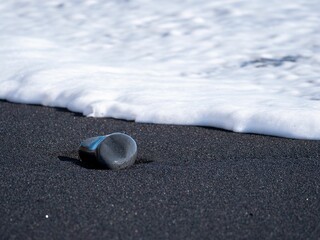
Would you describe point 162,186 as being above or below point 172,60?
above

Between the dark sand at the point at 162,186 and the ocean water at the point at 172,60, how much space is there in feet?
0.58

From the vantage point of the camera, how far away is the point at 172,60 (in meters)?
4.15

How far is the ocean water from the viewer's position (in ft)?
10.3

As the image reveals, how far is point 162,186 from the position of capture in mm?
2297

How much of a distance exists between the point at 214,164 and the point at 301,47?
1906 millimetres

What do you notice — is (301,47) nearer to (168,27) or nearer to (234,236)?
(168,27)

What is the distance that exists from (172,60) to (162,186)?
1.94 metres

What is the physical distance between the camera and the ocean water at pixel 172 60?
315 centimetres

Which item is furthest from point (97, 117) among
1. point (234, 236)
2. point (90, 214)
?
point (234, 236)

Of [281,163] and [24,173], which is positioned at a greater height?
[24,173]

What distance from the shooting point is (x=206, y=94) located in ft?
11.2

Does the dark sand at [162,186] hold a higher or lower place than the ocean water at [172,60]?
higher

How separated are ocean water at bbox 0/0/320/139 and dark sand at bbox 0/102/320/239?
18cm

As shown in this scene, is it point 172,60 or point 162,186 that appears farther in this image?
point 172,60
